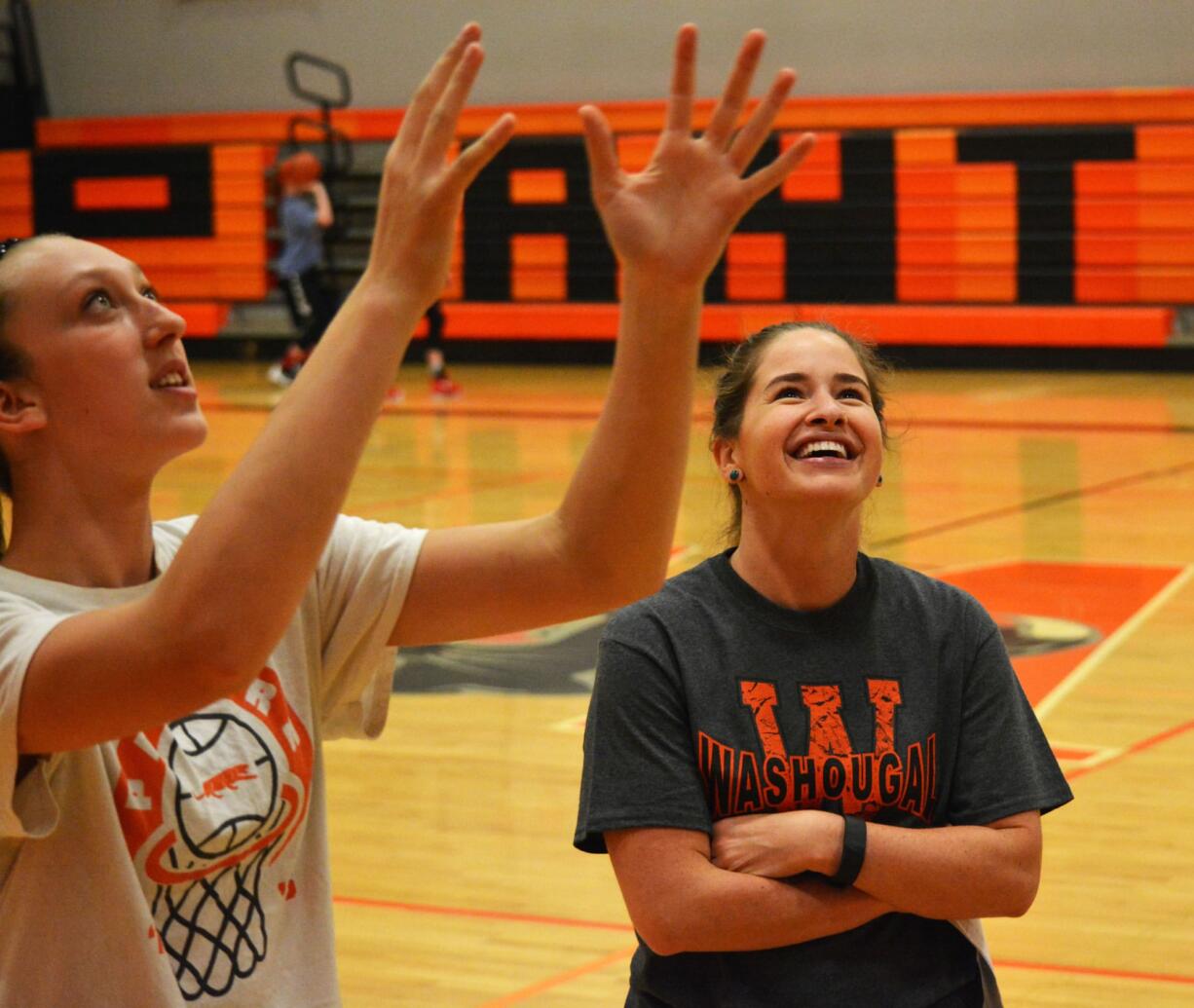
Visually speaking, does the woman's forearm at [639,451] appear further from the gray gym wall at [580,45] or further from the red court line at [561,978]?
the gray gym wall at [580,45]

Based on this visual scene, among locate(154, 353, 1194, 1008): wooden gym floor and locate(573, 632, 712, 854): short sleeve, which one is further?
locate(154, 353, 1194, 1008): wooden gym floor

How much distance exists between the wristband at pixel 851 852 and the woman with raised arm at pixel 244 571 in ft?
1.68

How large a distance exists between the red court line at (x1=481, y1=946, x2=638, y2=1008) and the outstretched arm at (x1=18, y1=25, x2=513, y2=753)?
6.36 ft

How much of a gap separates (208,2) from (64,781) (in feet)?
55.0

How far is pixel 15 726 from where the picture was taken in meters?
1.53

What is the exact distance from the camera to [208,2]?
57.0 ft

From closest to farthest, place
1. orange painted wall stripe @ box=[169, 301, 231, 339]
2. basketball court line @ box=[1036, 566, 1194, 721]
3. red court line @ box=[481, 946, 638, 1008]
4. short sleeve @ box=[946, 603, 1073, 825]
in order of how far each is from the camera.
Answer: short sleeve @ box=[946, 603, 1073, 825]
red court line @ box=[481, 946, 638, 1008]
basketball court line @ box=[1036, 566, 1194, 721]
orange painted wall stripe @ box=[169, 301, 231, 339]

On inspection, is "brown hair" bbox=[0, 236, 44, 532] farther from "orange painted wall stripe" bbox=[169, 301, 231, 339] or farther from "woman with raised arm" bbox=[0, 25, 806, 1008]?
"orange painted wall stripe" bbox=[169, 301, 231, 339]

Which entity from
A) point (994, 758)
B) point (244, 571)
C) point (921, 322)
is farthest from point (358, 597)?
point (921, 322)

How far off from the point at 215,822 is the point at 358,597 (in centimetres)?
28

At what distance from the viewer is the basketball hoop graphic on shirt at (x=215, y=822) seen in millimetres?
1727

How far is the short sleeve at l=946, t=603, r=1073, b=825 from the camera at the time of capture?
2.25m

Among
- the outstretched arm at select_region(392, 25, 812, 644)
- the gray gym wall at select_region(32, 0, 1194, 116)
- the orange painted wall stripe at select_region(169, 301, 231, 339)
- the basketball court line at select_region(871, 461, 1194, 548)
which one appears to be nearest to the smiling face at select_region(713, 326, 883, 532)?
the outstretched arm at select_region(392, 25, 812, 644)

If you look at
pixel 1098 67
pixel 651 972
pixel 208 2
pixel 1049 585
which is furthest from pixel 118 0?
pixel 651 972
